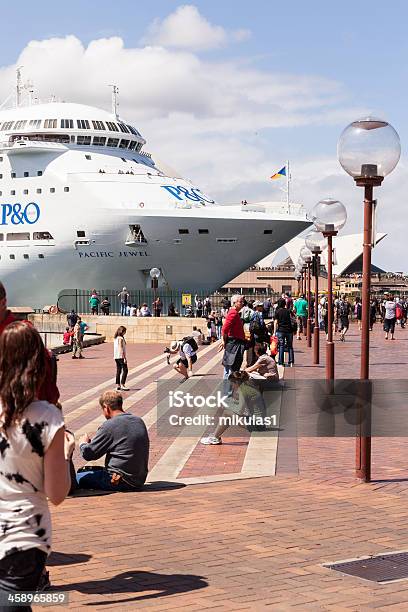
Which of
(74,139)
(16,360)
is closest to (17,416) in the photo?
(16,360)

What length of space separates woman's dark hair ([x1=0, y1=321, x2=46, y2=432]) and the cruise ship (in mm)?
39201

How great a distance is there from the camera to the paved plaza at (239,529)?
530 centimetres

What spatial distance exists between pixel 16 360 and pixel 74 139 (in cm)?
4441

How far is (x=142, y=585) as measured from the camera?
545cm

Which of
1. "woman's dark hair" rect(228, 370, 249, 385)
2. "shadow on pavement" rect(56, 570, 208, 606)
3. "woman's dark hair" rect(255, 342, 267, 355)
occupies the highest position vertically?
"woman's dark hair" rect(255, 342, 267, 355)

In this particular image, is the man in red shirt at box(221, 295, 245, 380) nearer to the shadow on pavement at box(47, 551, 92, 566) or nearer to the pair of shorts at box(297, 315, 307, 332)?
the shadow on pavement at box(47, 551, 92, 566)

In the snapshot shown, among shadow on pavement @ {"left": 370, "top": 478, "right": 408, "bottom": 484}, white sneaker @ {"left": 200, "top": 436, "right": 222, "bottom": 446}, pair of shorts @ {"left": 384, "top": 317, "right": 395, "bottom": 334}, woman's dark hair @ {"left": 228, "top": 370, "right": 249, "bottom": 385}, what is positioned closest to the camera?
shadow on pavement @ {"left": 370, "top": 478, "right": 408, "bottom": 484}

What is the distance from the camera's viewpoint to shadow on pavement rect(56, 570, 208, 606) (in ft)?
17.4

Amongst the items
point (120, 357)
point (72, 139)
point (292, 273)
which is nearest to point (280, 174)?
point (72, 139)

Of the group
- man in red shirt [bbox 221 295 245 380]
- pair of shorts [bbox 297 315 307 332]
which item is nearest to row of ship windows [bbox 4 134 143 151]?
pair of shorts [bbox 297 315 307 332]

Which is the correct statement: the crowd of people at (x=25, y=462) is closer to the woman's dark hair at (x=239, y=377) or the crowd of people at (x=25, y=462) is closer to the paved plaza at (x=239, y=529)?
the paved plaza at (x=239, y=529)

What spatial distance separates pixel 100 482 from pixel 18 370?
4.86 metres

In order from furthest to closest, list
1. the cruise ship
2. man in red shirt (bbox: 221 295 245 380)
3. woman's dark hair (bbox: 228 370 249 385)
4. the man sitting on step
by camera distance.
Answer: the cruise ship
man in red shirt (bbox: 221 295 245 380)
woman's dark hair (bbox: 228 370 249 385)
the man sitting on step

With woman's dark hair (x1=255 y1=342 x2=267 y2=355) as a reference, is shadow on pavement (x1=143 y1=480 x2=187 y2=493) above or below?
below
